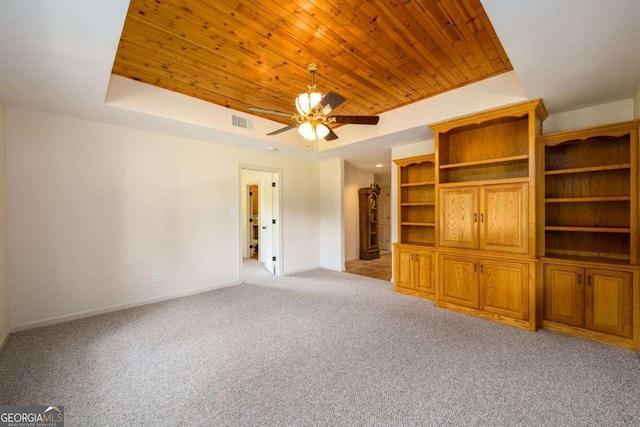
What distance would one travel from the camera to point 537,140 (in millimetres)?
2959

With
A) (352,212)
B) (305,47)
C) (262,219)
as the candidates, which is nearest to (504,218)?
(305,47)

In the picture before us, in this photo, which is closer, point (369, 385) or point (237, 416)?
point (237, 416)

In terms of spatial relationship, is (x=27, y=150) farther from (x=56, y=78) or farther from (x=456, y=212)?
(x=456, y=212)

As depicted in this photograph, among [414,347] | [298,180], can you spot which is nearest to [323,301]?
[414,347]

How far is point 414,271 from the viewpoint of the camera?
4.08 metres

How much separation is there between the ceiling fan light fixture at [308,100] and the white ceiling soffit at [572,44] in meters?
1.37

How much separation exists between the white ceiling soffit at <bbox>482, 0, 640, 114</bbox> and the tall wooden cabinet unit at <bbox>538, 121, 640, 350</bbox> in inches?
18.7

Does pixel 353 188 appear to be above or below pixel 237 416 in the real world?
above

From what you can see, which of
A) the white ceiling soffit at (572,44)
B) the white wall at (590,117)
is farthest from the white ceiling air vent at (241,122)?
the white wall at (590,117)

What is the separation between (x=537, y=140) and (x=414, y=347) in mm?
2643

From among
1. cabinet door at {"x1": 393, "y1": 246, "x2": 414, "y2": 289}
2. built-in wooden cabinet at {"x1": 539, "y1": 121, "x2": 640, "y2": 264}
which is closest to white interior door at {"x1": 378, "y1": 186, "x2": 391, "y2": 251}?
cabinet door at {"x1": 393, "y1": 246, "x2": 414, "y2": 289}

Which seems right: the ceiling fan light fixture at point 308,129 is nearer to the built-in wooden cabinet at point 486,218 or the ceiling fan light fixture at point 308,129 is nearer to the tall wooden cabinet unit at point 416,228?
the built-in wooden cabinet at point 486,218

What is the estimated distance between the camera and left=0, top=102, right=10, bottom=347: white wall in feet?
8.78

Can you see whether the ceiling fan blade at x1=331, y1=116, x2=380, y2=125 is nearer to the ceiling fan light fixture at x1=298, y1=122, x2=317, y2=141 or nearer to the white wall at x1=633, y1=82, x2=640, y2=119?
the ceiling fan light fixture at x1=298, y1=122, x2=317, y2=141
